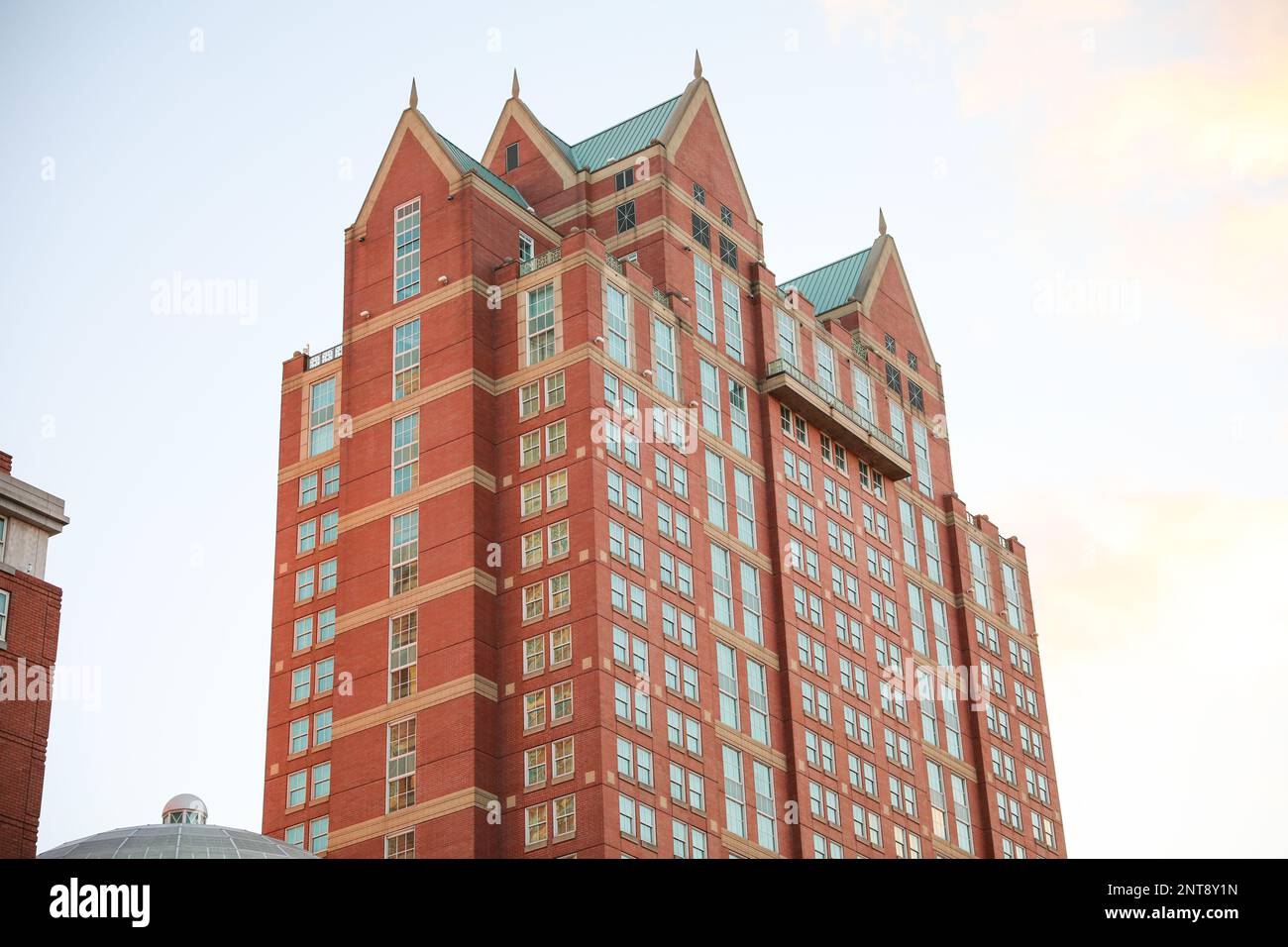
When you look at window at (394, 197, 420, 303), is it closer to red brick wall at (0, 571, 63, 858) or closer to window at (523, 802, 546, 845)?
window at (523, 802, 546, 845)

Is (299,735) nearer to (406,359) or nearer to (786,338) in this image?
(406,359)

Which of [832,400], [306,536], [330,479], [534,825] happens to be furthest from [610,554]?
[832,400]

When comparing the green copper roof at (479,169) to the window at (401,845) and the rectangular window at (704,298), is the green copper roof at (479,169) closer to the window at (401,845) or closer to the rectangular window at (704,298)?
the rectangular window at (704,298)

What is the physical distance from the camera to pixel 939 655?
138 metres

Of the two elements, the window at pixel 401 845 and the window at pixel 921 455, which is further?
the window at pixel 921 455

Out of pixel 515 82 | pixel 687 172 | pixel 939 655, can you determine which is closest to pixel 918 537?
pixel 939 655

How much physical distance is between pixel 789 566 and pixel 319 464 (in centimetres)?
3088

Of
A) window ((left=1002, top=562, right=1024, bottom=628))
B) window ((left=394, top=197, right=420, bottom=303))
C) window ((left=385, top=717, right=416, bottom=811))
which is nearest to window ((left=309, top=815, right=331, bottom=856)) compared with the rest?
window ((left=385, top=717, right=416, bottom=811))

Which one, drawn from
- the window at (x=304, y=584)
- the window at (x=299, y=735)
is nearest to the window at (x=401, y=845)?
the window at (x=299, y=735)

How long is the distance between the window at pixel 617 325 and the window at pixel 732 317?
1197 centimetres

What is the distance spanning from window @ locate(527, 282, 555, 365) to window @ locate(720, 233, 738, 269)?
17377 mm

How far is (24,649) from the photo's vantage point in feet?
281

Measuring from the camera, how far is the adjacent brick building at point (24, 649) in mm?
83750
